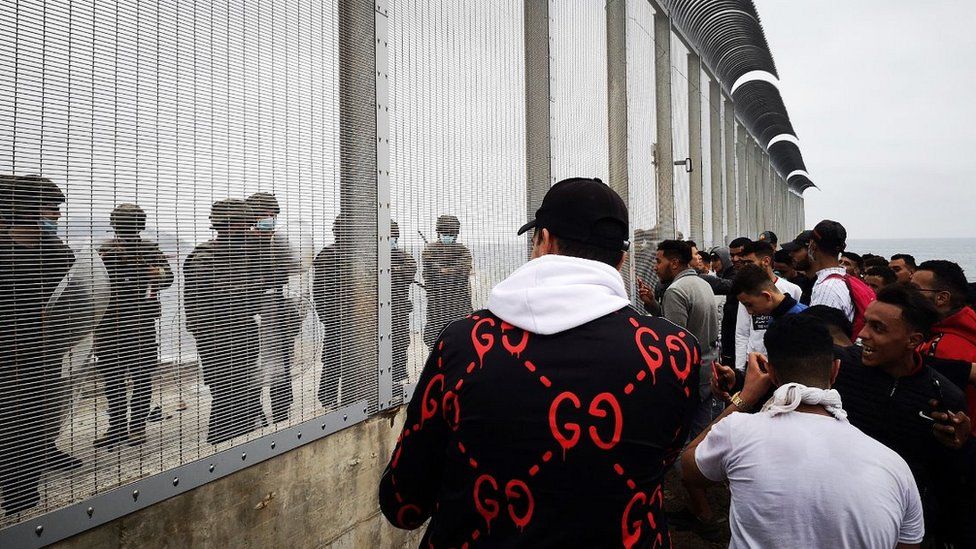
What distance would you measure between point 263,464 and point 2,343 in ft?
3.74

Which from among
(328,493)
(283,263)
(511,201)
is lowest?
(328,493)

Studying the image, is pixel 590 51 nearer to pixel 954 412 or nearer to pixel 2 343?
pixel 954 412

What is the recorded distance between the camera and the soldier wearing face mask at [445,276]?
12.2ft

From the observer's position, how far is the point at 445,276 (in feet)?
12.7

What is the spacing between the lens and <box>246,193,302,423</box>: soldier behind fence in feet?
8.46

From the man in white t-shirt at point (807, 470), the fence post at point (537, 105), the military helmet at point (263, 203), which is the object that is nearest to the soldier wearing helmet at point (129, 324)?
the military helmet at point (263, 203)

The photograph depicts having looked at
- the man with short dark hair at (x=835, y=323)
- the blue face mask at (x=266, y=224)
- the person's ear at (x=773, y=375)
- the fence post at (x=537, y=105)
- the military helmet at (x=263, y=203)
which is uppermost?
the fence post at (x=537, y=105)

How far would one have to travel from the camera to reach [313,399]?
2891 mm

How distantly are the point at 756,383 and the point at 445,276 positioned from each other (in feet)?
6.72

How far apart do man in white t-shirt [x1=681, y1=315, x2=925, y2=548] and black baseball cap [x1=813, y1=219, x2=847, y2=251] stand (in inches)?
121

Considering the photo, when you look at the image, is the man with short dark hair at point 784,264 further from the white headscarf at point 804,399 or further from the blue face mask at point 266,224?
the blue face mask at point 266,224

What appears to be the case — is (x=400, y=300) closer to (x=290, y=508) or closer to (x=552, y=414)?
(x=290, y=508)

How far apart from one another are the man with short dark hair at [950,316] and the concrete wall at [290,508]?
3.01 m

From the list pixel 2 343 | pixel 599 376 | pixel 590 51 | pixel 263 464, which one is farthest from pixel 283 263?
pixel 590 51
